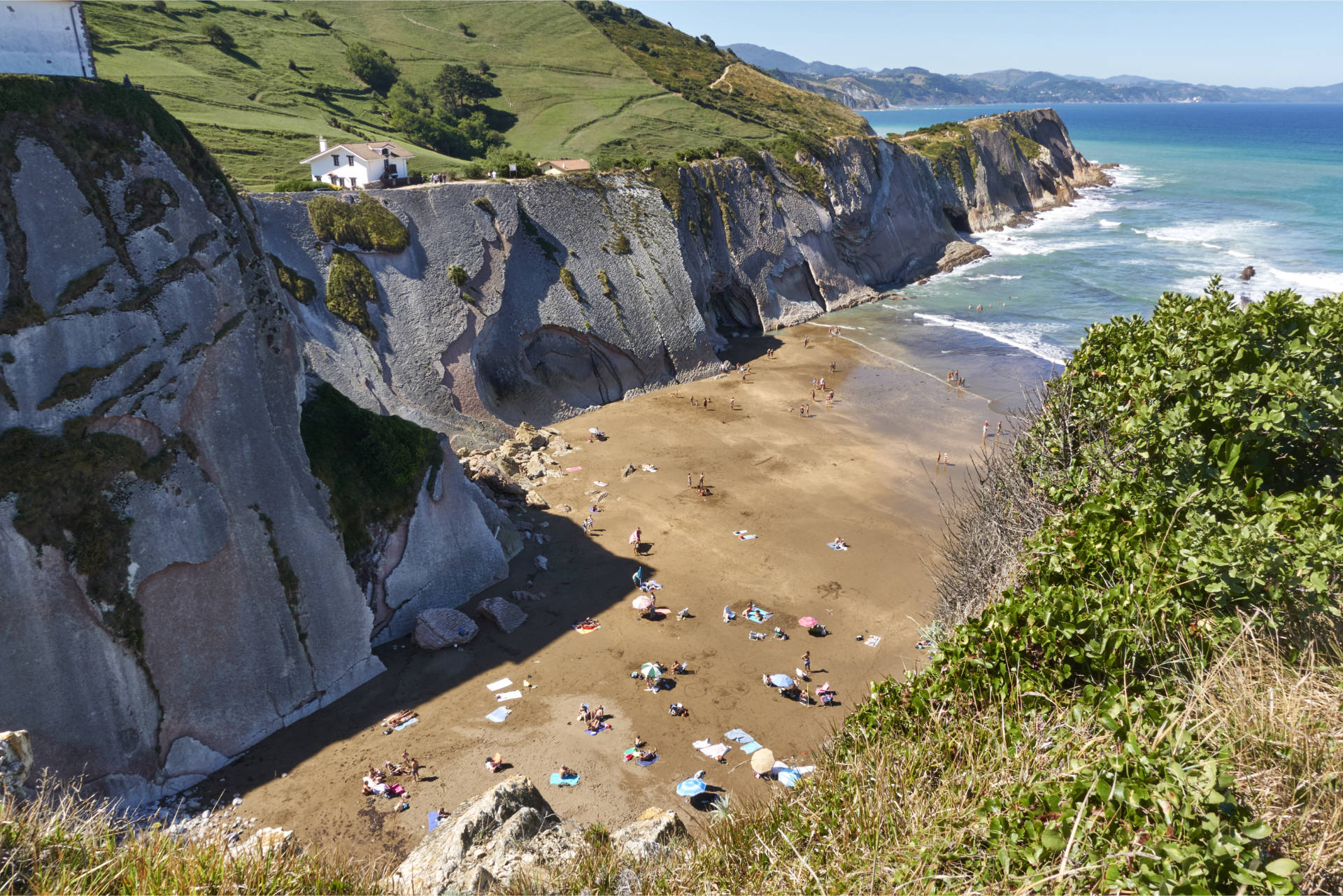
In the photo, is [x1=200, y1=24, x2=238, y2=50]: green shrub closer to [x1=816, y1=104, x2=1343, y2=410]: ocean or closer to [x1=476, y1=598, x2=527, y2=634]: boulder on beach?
[x1=816, y1=104, x2=1343, y2=410]: ocean

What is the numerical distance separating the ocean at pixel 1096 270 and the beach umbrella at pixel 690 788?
58.3ft

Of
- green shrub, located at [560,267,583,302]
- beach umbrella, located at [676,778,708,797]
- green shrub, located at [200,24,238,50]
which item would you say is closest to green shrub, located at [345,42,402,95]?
green shrub, located at [200,24,238,50]

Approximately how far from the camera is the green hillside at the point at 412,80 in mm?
64188

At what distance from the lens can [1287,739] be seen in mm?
7199

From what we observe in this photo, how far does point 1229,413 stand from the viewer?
34.4ft

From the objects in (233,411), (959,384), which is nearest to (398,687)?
(233,411)

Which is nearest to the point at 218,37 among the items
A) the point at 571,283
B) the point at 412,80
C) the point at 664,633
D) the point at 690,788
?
the point at 412,80

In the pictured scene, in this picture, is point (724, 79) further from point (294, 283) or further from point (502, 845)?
point (502, 845)

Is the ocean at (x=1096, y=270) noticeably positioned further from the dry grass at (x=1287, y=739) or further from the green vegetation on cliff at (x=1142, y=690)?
the dry grass at (x=1287, y=739)

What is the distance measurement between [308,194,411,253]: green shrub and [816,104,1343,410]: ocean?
29.0 meters

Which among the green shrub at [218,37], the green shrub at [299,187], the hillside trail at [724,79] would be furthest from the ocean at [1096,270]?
the green shrub at [218,37]

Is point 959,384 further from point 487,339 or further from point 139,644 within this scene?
point 139,644

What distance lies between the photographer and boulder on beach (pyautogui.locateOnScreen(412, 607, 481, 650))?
Answer: 21719 mm

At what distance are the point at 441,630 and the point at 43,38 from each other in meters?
18.8
